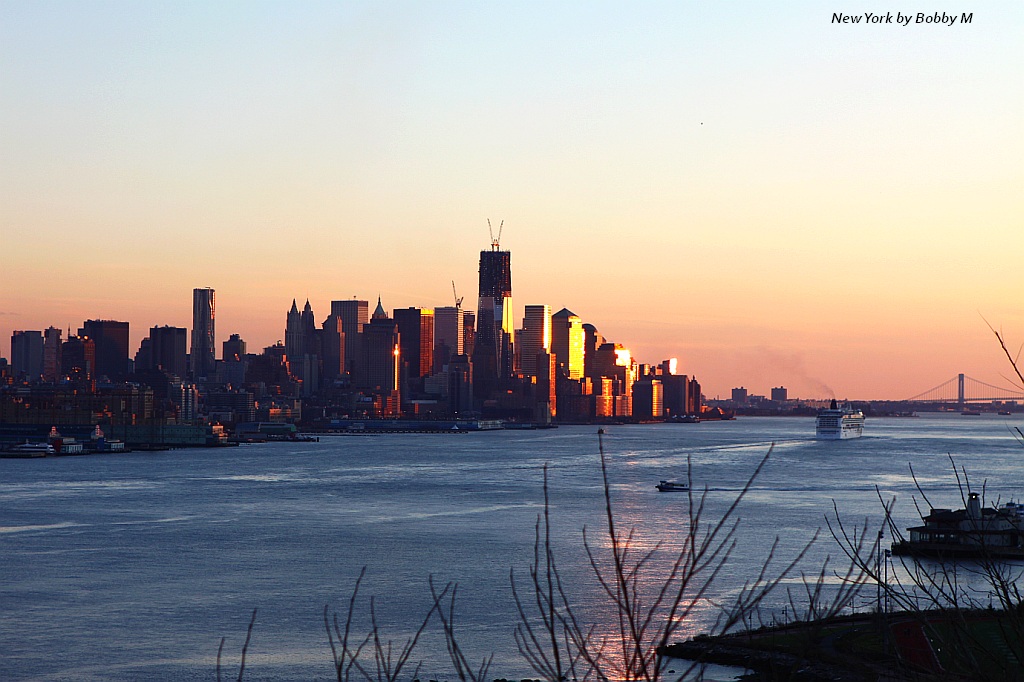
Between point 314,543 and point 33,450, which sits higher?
point 33,450

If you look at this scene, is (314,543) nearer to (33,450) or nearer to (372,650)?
(372,650)

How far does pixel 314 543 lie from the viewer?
49062mm

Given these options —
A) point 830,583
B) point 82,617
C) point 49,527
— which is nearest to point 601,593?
point 830,583

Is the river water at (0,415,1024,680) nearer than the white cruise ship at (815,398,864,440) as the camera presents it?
Yes

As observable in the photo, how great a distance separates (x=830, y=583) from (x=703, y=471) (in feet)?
184

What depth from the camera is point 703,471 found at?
96188 mm

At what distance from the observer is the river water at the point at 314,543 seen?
95.9 ft

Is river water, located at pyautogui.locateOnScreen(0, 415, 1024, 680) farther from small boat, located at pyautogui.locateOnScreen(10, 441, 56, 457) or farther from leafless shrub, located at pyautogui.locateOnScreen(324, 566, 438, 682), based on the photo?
small boat, located at pyautogui.locateOnScreen(10, 441, 56, 457)

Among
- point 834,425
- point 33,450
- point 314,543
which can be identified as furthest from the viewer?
point 834,425

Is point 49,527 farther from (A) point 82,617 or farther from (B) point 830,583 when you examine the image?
(B) point 830,583

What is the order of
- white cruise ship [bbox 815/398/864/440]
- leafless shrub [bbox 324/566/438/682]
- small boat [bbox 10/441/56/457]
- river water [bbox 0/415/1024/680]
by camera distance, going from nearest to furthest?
leafless shrub [bbox 324/566/438/682], river water [bbox 0/415/1024/680], small boat [bbox 10/441/56/457], white cruise ship [bbox 815/398/864/440]

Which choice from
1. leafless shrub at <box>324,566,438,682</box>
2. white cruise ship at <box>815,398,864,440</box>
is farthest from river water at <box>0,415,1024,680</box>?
white cruise ship at <box>815,398,864,440</box>

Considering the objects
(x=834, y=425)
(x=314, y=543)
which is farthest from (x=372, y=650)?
(x=834, y=425)

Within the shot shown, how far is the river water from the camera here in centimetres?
2923
